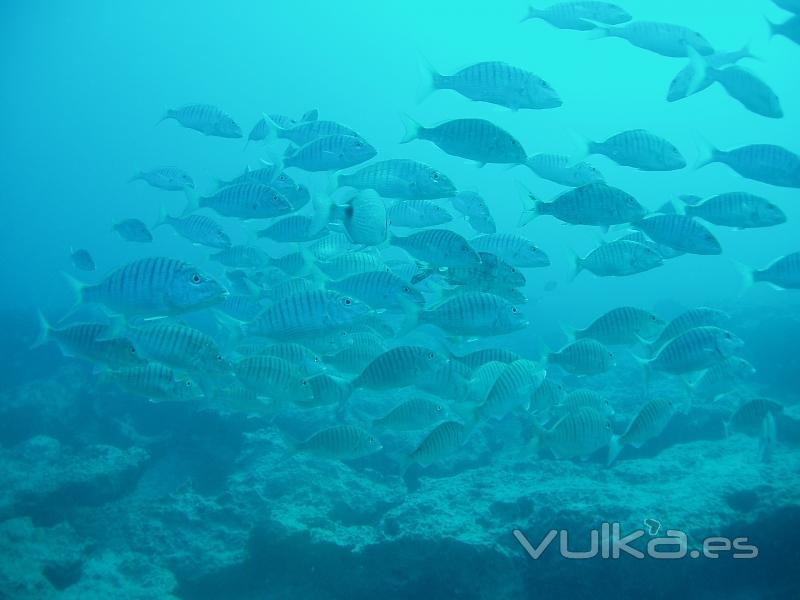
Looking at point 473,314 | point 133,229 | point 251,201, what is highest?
point 133,229

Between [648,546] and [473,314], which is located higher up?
[473,314]

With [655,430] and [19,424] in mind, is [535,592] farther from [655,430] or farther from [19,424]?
[19,424]

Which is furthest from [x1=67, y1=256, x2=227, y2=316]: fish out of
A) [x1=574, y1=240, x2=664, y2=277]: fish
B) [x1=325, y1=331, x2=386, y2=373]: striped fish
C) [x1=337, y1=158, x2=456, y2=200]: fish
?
[x1=574, y1=240, x2=664, y2=277]: fish

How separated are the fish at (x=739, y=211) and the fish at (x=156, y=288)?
17.0ft

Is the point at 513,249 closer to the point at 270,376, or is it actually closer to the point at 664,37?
the point at 270,376

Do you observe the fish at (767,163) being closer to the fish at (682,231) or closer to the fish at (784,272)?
the fish at (784,272)

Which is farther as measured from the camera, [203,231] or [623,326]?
[203,231]

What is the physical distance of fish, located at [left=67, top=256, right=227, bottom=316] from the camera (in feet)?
11.8

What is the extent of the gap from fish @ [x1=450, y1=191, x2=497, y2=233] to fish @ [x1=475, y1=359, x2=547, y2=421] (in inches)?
107

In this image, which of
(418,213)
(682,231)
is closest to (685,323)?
(682,231)

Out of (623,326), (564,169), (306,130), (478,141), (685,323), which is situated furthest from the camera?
(306,130)

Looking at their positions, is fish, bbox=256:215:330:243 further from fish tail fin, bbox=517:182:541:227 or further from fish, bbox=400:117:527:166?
fish tail fin, bbox=517:182:541:227

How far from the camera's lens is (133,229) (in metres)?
8.91

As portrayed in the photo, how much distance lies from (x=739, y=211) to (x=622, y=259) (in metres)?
1.37
